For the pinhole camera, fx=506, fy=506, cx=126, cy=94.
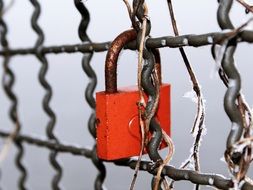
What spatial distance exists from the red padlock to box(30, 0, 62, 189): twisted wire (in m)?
0.49

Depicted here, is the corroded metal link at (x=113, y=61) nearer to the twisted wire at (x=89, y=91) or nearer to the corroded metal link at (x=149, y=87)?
the corroded metal link at (x=149, y=87)

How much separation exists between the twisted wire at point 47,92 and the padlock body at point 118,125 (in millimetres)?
490

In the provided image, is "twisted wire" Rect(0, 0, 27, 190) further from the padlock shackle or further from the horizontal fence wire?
the padlock shackle

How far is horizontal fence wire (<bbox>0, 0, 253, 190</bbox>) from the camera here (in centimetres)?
74

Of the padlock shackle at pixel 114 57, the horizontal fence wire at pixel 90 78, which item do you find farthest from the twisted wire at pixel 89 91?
the padlock shackle at pixel 114 57

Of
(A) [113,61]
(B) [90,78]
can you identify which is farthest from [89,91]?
(A) [113,61]

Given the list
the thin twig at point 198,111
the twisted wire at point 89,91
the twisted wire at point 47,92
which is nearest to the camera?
the thin twig at point 198,111

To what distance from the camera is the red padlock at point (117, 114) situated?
855mm

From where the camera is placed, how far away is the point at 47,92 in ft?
4.55

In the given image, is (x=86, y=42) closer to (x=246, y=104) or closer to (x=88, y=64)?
(x=88, y=64)

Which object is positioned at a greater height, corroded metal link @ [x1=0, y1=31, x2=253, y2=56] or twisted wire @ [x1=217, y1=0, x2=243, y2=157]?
corroded metal link @ [x1=0, y1=31, x2=253, y2=56]

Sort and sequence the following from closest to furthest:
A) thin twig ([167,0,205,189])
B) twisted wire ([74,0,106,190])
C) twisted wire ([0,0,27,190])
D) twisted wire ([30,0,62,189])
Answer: thin twig ([167,0,205,189])
twisted wire ([74,0,106,190])
twisted wire ([30,0,62,189])
twisted wire ([0,0,27,190])

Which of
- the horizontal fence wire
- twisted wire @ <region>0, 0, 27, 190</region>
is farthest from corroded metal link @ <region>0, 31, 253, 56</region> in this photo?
twisted wire @ <region>0, 0, 27, 190</region>

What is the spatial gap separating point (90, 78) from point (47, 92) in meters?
0.27
